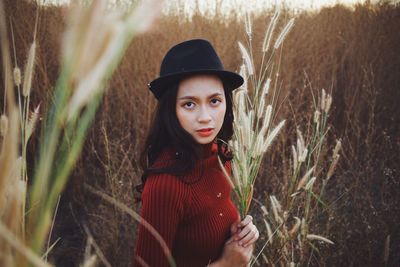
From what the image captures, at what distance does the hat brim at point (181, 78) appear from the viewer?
1.05m

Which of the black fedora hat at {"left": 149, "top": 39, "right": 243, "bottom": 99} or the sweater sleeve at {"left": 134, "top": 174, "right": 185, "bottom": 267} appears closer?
the sweater sleeve at {"left": 134, "top": 174, "right": 185, "bottom": 267}

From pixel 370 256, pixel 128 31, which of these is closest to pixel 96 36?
Answer: pixel 128 31

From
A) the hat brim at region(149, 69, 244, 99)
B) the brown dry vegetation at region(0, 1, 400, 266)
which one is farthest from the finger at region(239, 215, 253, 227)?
the brown dry vegetation at region(0, 1, 400, 266)

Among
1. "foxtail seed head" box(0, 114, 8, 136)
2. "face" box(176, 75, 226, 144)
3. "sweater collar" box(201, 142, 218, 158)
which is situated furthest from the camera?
"sweater collar" box(201, 142, 218, 158)

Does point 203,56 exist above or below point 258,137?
above

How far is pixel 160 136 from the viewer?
45.4 inches

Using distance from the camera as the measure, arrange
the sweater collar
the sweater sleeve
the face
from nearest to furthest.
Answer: the sweater sleeve, the face, the sweater collar

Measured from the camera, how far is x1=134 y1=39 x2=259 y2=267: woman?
995 millimetres

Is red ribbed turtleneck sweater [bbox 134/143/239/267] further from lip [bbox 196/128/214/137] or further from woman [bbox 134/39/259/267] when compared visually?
lip [bbox 196/128/214/137]

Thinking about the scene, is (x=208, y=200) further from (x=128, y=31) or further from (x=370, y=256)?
(x=370, y=256)

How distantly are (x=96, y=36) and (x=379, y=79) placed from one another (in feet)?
12.7

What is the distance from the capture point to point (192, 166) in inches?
41.3

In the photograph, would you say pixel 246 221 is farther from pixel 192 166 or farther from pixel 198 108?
pixel 198 108

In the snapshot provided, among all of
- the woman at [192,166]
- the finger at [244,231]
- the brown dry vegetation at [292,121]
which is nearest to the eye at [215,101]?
the woman at [192,166]
